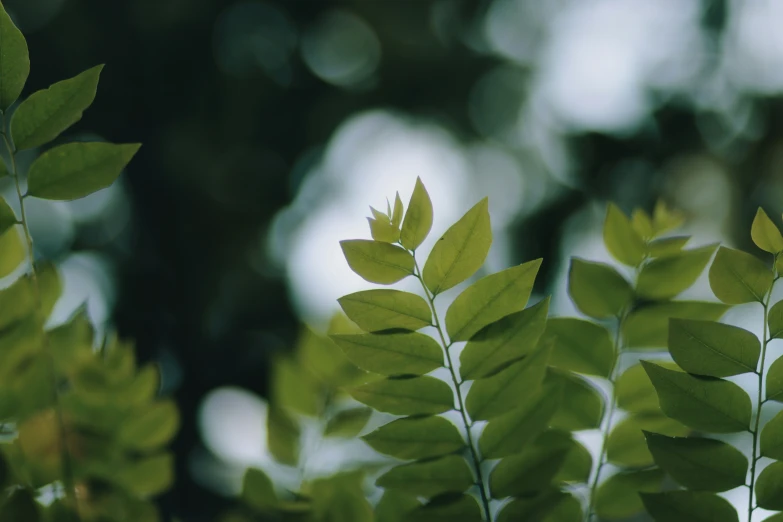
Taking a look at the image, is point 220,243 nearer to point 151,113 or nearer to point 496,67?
point 151,113

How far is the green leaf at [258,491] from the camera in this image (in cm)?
48

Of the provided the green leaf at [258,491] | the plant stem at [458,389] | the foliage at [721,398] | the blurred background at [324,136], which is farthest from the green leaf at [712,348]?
the blurred background at [324,136]

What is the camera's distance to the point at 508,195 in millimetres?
4730

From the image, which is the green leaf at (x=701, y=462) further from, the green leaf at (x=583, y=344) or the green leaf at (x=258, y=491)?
the green leaf at (x=258, y=491)

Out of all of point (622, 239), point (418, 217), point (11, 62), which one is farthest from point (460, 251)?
point (11, 62)

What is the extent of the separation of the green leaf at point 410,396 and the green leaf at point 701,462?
0.10 meters

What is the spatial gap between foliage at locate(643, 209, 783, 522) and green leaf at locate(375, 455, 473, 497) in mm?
90

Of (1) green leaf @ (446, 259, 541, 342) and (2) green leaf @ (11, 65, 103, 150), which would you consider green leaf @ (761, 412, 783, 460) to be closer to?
(1) green leaf @ (446, 259, 541, 342)

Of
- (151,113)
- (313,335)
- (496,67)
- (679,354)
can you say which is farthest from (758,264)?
(496,67)

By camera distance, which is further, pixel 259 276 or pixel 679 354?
pixel 259 276

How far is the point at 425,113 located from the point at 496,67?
0.63m

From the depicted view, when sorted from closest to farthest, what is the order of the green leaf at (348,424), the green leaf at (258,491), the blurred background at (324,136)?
1. the green leaf at (258,491)
2. the green leaf at (348,424)
3. the blurred background at (324,136)

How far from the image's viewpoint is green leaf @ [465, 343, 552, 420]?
36cm

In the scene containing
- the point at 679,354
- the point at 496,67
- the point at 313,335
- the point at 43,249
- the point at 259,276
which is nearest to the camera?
the point at 679,354
